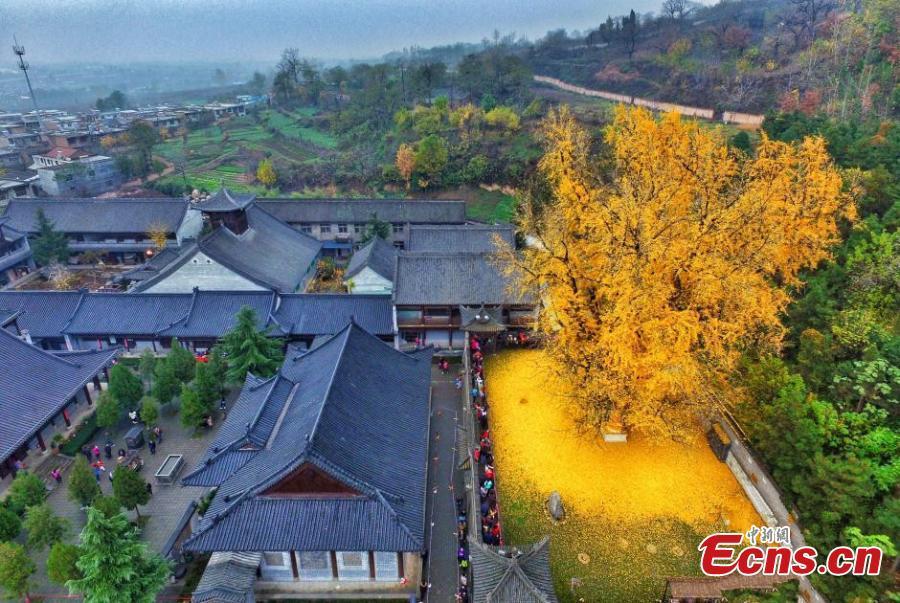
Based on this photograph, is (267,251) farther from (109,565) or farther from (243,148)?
(243,148)

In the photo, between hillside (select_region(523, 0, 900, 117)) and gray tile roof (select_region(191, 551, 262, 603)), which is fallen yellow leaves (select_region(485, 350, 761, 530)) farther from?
hillside (select_region(523, 0, 900, 117))

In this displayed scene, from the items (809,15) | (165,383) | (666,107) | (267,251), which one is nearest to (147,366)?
(165,383)

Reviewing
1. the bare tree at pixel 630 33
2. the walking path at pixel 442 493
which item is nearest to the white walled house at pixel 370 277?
the walking path at pixel 442 493

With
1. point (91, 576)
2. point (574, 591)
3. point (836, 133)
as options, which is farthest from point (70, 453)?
point (836, 133)

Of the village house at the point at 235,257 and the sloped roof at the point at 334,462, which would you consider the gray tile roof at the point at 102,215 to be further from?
the sloped roof at the point at 334,462

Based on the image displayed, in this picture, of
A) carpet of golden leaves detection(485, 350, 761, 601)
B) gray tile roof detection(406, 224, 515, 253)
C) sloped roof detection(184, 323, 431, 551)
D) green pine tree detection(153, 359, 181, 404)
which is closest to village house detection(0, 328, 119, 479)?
green pine tree detection(153, 359, 181, 404)
